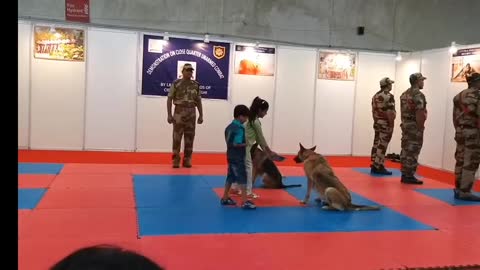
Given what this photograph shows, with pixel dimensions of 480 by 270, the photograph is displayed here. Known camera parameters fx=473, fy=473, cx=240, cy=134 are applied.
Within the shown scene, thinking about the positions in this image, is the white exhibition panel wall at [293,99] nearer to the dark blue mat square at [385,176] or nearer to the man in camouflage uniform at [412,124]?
the dark blue mat square at [385,176]

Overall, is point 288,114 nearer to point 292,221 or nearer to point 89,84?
point 89,84

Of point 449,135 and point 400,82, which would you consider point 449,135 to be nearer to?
point 449,135

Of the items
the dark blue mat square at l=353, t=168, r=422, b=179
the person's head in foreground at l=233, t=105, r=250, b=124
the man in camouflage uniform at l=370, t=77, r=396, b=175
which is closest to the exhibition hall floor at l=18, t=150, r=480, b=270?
the dark blue mat square at l=353, t=168, r=422, b=179

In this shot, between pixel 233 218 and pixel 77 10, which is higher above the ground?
pixel 77 10

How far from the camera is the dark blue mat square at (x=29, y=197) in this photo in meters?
6.25

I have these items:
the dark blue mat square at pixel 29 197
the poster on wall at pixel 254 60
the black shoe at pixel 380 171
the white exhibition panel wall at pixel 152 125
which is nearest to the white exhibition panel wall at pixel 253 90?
the poster on wall at pixel 254 60

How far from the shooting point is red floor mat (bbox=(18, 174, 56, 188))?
7534 millimetres

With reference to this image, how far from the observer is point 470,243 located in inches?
214

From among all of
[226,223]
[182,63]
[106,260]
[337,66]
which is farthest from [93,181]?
[337,66]

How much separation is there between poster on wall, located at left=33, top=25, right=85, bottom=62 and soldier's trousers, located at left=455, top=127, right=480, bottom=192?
8948mm

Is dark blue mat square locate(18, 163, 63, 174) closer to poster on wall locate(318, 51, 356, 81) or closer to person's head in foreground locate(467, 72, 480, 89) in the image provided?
person's head in foreground locate(467, 72, 480, 89)

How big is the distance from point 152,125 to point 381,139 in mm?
5836

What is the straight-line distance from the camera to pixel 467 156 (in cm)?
777

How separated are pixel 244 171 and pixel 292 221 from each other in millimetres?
952
